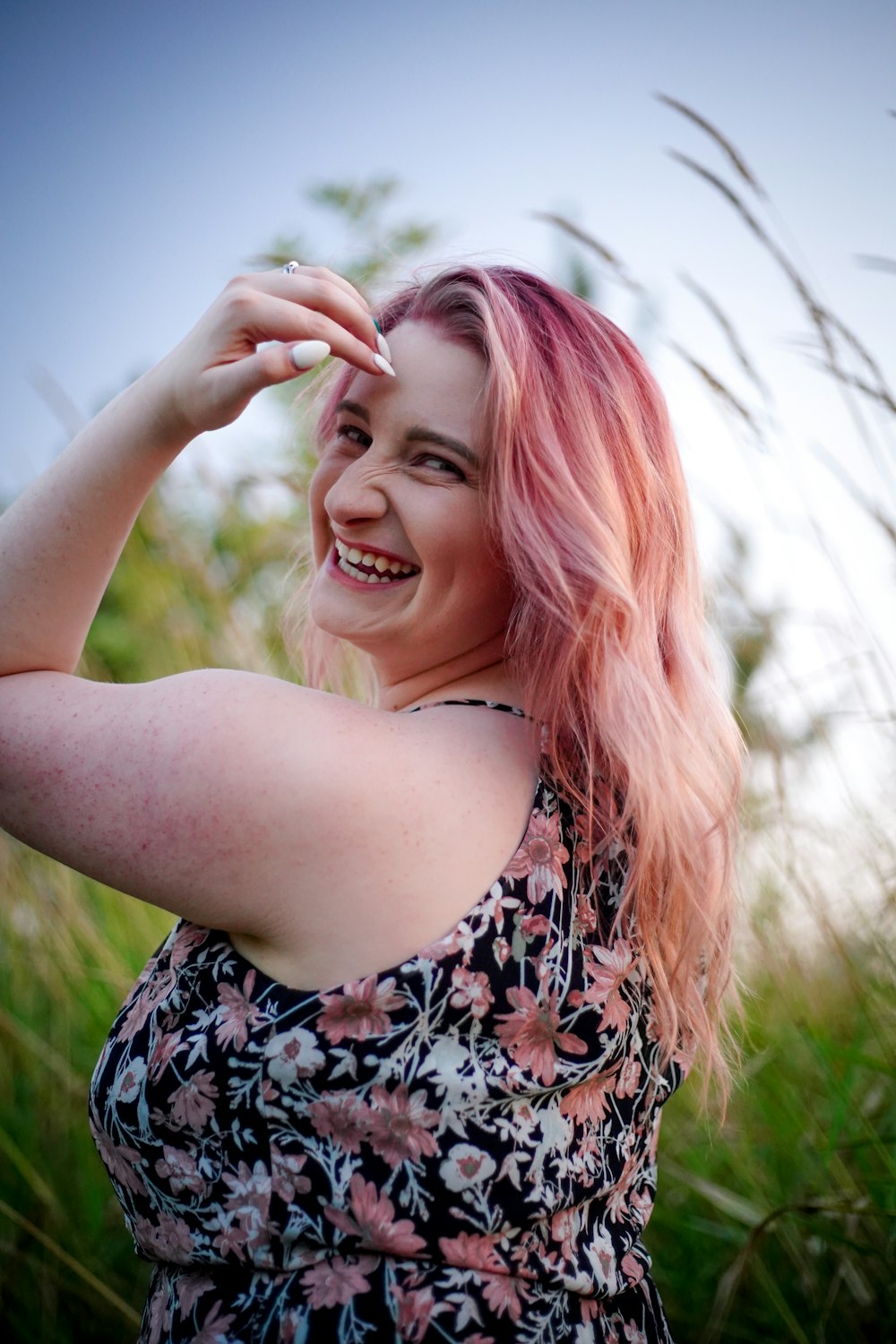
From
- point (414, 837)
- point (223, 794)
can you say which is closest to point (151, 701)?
point (223, 794)

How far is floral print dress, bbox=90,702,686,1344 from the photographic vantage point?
40.5 inches

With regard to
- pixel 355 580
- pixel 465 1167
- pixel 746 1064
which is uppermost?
pixel 355 580

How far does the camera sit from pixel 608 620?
51.9 inches

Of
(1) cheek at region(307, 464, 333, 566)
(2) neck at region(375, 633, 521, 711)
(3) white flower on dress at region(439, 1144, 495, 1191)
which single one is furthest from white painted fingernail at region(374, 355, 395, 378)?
(3) white flower on dress at region(439, 1144, 495, 1191)

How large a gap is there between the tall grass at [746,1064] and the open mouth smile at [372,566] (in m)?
0.72

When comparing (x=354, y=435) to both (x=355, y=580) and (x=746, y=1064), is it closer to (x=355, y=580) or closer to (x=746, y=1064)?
(x=355, y=580)

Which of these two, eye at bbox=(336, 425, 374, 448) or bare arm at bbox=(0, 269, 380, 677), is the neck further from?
bare arm at bbox=(0, 269, 380, 677)

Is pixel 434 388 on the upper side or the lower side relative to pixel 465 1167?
upper

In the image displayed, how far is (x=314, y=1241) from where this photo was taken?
1.05 m

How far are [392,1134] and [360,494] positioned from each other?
811 mm

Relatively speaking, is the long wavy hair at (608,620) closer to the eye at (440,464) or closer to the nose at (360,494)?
the eye at (440,464)

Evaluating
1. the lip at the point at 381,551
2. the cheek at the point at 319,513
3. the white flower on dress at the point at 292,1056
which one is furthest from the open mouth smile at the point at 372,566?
the white flower on dress at the point at 292,1056

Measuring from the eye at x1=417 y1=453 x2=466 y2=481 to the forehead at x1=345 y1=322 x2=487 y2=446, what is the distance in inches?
1.6

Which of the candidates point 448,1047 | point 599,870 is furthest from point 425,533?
point 448,1047
